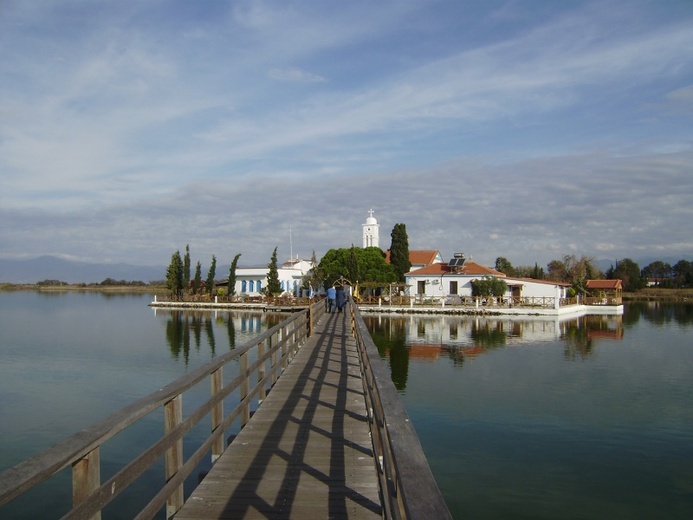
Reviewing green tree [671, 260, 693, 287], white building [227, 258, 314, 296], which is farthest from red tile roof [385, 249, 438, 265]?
green tree [671, 260, 693, 287]

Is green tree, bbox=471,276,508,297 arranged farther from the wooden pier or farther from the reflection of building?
the wooden pier

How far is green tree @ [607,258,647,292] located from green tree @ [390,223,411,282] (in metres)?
44.8

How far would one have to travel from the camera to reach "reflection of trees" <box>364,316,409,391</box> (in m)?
20.5

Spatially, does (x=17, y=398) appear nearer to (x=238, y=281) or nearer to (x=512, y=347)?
(x=512, y=347)

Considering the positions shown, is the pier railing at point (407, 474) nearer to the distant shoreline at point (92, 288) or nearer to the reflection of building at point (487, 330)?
the reflection of building at point (487, 330)

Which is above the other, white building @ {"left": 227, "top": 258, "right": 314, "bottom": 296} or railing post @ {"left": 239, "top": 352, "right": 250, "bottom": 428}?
white building @ {"left": 227, "top": 258, "right": 314, "bottom": 296}

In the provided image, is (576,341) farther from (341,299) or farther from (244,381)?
(244,381)

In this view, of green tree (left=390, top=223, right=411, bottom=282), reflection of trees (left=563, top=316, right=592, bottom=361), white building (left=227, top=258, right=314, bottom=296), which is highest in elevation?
green tree (left=390, top=223, right=411, bottom=282)

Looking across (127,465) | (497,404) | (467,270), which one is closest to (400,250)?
(467,270)

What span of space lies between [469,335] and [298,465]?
3002 centimetres

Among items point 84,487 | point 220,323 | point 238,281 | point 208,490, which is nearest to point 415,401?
point 208,490

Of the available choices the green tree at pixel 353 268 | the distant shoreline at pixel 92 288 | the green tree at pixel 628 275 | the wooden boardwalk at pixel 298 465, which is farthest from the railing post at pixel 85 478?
the distant shoreline at pixel 92 288

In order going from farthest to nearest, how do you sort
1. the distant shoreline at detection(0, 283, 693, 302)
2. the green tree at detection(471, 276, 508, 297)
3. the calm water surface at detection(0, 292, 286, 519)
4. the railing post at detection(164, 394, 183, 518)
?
the distant shoreline at detection(0, 283, 693, 302) → the green tree at detection(471, 276, 508, 297) → the calm water surface at detection(0, 292, 286, 519) → the railing post at detection(164, 394, 183, 518)

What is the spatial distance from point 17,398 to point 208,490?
14972mm
